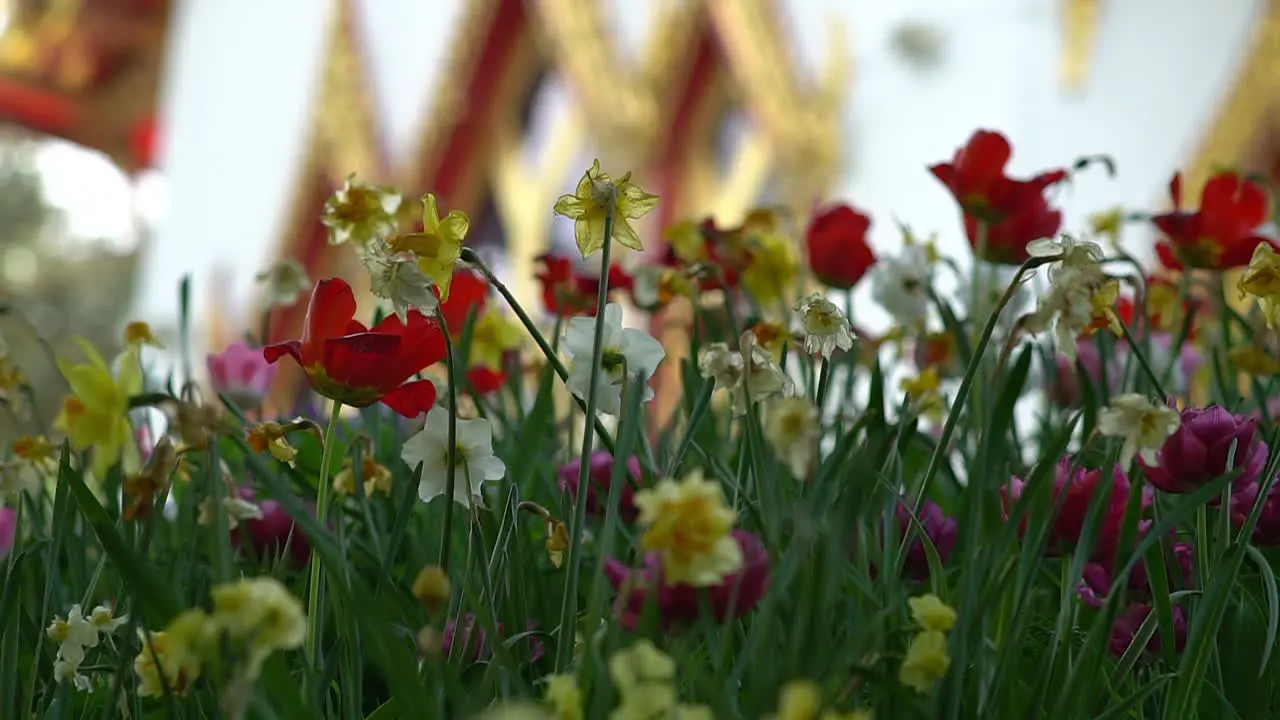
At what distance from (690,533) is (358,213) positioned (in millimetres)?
188

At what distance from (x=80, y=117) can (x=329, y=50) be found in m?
1.62

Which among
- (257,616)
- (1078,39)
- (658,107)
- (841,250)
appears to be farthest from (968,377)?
(658,107)

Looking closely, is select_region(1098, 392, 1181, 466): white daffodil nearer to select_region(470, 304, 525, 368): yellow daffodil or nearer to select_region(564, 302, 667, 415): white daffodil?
select_region(564, 302, 667, 415): white daffodil

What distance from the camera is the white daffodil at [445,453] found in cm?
26

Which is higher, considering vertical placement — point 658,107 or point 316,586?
point 658,107

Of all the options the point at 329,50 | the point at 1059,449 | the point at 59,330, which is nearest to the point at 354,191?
the point at 1059,449

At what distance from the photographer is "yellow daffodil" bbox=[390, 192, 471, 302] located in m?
0.25

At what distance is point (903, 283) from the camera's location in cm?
48

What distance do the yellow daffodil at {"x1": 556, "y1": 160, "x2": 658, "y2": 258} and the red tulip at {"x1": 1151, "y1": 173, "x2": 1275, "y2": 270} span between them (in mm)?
191

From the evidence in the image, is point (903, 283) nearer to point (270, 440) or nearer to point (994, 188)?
point (994, 188)

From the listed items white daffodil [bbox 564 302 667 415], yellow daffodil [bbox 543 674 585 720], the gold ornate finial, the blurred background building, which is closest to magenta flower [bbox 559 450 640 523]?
white daffodil [bbox 564 302 667 415]

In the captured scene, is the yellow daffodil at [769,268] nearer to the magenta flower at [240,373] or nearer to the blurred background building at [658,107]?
the magenta flower at [240,373]

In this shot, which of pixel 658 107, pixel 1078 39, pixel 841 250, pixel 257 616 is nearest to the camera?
pixel 257 616

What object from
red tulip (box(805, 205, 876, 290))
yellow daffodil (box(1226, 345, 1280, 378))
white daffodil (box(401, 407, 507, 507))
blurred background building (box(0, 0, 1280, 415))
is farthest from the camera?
blurred background building (box(0, 0, 1280, 415))
